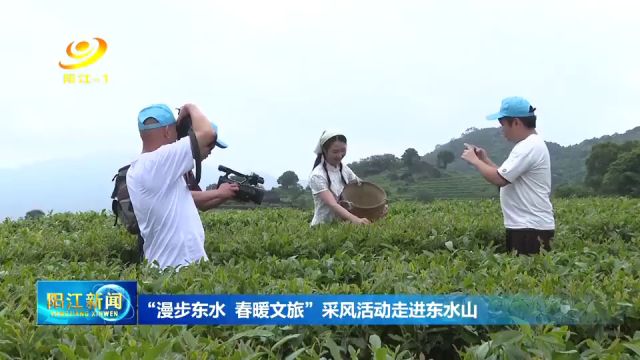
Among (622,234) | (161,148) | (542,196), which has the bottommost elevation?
(622,234)

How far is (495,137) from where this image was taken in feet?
148

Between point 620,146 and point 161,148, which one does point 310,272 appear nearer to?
point 161,148

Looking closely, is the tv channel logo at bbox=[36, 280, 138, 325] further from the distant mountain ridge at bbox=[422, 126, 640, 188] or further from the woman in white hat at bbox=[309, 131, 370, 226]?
the distant mountain ridge at bbox=[422, 126, 640, 188]

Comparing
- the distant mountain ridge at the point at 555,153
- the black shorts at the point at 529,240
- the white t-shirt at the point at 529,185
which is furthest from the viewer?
the distant mountain ridge at the point at 555,153

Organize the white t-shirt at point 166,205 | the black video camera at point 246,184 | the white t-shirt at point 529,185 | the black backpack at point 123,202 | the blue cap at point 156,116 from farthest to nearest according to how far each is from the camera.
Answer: the white t-shirt at point 529,185
the black video camera at point 246,184
the black backpack at point 123,202
the blue cap at point 156,116
the white t-shirt at point 166,205

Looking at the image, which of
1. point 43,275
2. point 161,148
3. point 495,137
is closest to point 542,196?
point 161,148

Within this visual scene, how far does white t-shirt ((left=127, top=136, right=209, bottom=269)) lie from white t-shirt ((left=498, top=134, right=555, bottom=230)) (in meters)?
2.29

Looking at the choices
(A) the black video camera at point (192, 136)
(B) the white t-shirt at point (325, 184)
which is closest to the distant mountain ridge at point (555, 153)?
(B) the white t-shirt at point (325, 184)

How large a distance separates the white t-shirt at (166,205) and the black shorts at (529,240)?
2.40 meters

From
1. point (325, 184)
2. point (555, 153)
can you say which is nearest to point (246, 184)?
point (325, 184)

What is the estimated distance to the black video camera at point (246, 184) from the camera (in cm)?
390

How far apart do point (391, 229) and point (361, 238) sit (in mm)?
369
